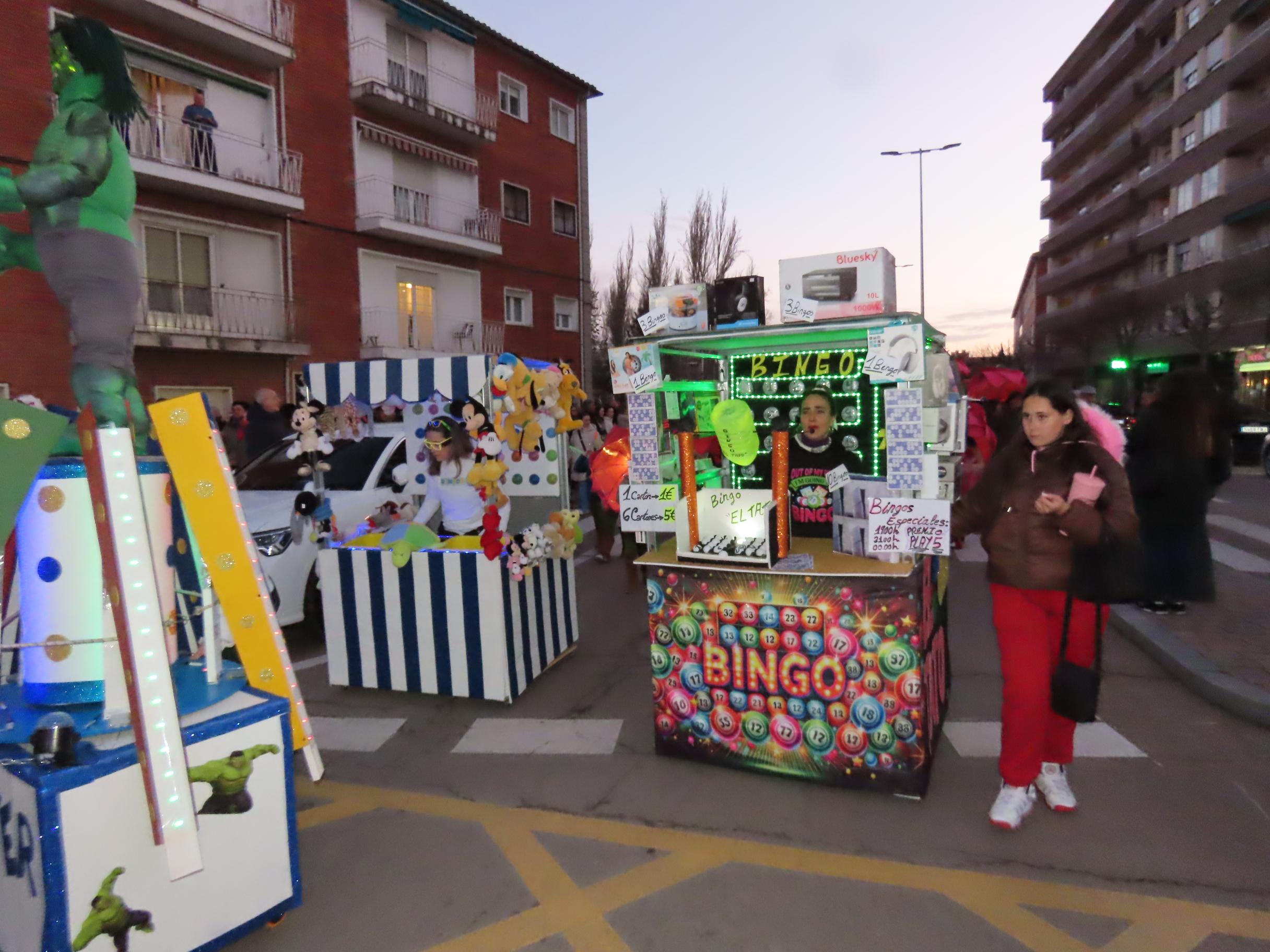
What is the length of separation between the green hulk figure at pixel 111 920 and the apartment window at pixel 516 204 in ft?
69.0

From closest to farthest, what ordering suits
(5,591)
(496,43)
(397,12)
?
(5,591)
(397,12)
(496,43)

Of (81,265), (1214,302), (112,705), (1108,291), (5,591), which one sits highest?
(1108,291)

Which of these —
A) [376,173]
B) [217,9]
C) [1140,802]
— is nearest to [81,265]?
[1140,802]

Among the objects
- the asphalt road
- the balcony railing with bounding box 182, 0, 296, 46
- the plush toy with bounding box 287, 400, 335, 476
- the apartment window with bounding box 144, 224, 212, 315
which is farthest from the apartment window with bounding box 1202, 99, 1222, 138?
the plush toy with bounding box 287, 400, 335, 476

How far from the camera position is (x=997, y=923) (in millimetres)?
2715

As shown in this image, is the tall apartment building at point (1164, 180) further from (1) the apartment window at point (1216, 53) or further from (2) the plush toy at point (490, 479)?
(2) the plush toy at point (490, 479)

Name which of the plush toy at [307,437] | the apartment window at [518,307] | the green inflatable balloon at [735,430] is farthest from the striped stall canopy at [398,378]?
the apartment window at [518,307]

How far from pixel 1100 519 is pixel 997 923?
62.0 inches

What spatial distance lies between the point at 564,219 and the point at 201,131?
36.1 ft

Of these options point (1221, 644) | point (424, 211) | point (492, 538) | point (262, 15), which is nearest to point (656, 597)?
point (492, 538)

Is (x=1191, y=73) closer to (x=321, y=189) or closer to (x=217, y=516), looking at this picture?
(x=321, y=189)

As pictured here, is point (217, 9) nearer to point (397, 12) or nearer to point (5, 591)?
point (397, 12)

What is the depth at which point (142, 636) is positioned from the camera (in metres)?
2.13

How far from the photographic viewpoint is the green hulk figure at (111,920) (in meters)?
2.25
